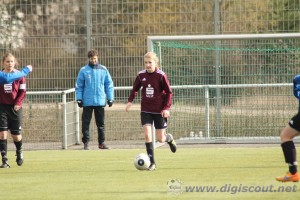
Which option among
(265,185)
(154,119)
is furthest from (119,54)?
(265,185)

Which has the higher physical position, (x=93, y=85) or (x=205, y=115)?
(x=93, y=85)

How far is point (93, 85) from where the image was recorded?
19594 mm

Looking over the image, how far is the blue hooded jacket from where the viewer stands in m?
19.5

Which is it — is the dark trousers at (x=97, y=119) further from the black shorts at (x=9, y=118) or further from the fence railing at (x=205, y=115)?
the black shorts at (x=9, y=118)

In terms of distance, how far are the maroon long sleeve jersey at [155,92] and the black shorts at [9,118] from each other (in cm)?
225

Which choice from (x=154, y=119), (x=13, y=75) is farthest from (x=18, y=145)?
(x=154, y=119)

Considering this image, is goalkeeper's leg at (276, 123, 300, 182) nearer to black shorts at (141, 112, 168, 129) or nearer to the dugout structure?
black shorts at (141, 112, 168, 129)

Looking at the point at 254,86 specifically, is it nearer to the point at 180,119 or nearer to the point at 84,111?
the point at 180,119

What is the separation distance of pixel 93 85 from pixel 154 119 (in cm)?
485

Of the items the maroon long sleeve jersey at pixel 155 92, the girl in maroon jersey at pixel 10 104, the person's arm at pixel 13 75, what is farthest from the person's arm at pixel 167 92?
the girl in maroon jersey at pixel 10 104

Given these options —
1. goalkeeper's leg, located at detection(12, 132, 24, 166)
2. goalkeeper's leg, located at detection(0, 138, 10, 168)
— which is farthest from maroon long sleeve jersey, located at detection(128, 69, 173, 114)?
goalkeeper's leg, located at detection(0, 138, 10, 168)

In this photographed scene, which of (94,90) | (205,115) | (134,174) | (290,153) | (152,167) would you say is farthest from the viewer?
(205,115)

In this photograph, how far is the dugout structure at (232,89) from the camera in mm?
20531

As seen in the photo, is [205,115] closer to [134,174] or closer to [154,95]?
[154,95]
